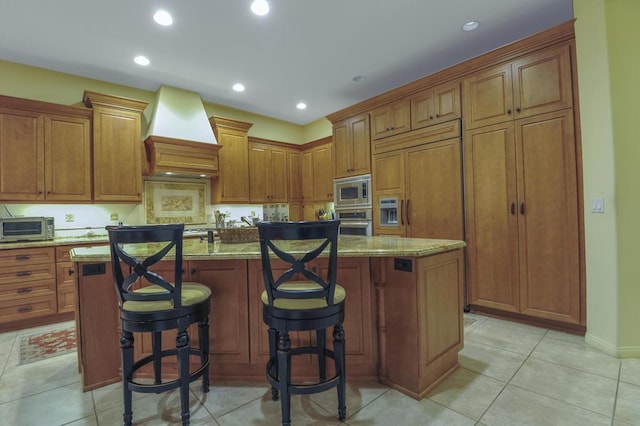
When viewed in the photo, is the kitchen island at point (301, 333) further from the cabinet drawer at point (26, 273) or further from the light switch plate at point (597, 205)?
the cabinet drawer at point (26, 273)

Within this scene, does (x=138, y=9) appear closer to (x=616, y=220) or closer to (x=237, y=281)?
(x=237, y=281)

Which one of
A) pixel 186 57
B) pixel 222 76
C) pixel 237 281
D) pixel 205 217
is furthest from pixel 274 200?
pixel 237 281

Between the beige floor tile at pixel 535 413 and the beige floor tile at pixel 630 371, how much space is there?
0.57 m

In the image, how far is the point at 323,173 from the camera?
5473 millimetres

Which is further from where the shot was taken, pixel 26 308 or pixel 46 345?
pixel 26 308

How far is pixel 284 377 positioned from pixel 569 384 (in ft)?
5.92

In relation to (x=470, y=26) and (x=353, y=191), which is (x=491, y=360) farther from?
(x=470, y=26)

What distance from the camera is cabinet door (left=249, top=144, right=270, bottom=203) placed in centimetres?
518

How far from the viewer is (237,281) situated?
1.96 meters

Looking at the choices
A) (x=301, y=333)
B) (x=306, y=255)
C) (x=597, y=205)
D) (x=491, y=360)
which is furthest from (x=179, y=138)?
(x=597, y=205)

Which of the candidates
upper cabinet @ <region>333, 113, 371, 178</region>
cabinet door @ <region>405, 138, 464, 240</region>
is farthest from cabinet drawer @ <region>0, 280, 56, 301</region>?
cabinet door @ <region>405, 138, 464, 240</region>

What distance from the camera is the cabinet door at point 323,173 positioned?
5352mm

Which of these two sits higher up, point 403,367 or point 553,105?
point 553,105

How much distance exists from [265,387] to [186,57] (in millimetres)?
3504
